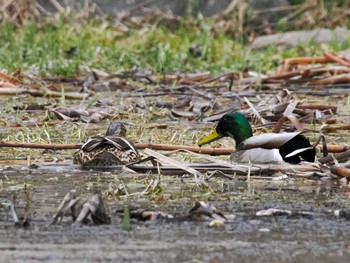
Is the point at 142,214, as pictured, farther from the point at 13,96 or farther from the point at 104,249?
the point at 13,96

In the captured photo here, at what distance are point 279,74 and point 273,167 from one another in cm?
564

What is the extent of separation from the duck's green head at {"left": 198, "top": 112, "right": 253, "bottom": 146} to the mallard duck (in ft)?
2.21

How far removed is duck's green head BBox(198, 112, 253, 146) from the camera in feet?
23.4

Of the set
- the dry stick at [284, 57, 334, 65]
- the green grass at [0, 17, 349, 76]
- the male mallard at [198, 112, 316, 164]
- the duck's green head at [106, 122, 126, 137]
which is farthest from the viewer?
the green grass at [0, 17, 349, 76]

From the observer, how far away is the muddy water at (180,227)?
4.06 metres

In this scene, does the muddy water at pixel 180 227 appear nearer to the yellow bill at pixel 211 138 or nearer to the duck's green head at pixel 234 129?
the duck's green head at pixel 234 129

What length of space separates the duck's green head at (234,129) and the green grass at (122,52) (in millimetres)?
4636

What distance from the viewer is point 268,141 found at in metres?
6.60

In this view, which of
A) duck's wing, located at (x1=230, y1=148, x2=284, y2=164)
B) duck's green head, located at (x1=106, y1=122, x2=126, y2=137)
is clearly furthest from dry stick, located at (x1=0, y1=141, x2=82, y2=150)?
duck's wing, located at (x1=230, y1=148, x2=284, y2=164)

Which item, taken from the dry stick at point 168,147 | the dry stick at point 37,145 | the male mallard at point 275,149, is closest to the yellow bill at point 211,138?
the dry stick at point 168,147

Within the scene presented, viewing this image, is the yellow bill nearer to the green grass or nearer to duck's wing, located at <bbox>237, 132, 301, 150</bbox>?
duck's wing, located at <bbox>237, 132, 301, 150</bbox>

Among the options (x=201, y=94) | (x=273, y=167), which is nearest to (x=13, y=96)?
(x=201, y=94)

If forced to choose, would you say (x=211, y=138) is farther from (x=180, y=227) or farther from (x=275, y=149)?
(x=180, y=227)

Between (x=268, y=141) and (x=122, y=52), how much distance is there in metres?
6.89
